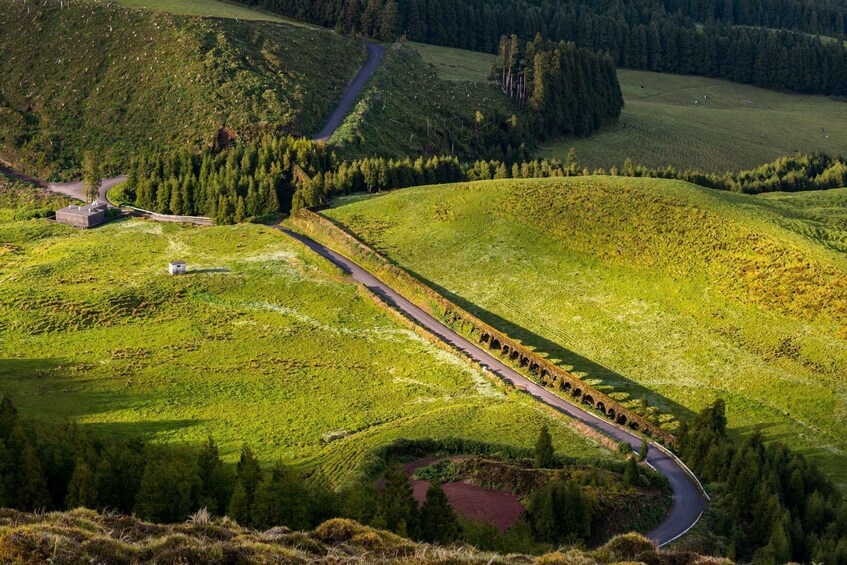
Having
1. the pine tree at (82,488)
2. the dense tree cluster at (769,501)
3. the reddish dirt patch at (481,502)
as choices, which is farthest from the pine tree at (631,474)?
the pine tree at (82,488)

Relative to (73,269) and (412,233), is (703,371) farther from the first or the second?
(73,269)

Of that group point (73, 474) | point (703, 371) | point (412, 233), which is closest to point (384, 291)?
point (412, 233)

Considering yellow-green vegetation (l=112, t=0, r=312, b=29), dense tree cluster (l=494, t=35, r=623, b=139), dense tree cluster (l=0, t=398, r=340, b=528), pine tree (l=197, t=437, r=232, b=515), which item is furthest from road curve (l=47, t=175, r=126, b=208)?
pine tree (l=197, t=437, r=232, b=515)

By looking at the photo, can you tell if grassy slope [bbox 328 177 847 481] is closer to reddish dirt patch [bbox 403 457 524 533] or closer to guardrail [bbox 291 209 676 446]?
guardrail [bbox 291 209 676 446]

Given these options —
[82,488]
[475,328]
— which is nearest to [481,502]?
[82,488]

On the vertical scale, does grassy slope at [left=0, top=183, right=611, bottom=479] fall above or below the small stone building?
below
